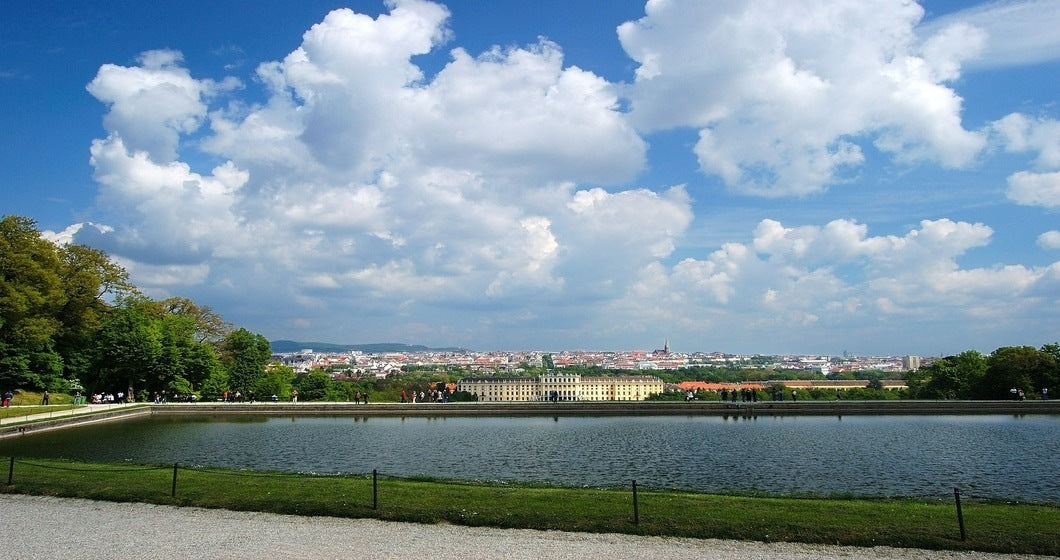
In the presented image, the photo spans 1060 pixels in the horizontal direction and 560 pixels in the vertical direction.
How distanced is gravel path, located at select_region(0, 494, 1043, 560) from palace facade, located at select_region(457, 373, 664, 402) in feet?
471

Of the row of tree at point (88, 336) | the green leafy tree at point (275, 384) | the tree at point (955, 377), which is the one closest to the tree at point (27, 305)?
→ the row of tree at point (88, 336)

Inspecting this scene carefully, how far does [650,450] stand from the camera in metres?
24.0

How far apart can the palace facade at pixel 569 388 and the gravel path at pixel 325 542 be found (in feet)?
471

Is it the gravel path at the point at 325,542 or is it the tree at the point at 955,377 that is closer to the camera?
the gravel path at the point at 325,542

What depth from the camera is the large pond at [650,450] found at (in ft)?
58.6

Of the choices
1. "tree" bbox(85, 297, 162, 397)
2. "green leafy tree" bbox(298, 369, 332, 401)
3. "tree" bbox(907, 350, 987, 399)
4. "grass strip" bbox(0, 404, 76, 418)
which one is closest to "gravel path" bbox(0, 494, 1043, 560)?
"grass strip" bbox(0, 404, 76, 418)

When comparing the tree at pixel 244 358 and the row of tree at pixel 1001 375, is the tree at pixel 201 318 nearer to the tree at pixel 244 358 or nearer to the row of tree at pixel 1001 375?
the tree at pixel 244 358

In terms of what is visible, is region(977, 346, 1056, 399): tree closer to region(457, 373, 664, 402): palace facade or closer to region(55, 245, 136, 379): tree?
region(55, 245, 136, 379): tree

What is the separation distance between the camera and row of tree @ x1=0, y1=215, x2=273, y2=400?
39188mm

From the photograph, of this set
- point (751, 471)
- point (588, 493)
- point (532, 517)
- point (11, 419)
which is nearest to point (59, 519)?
point (532, 517)

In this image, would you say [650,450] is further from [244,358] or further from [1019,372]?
[244,358]

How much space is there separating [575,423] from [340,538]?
88.0 feet

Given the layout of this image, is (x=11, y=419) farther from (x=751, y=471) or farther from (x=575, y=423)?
(x=751, y=471)

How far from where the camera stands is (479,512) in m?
11.6
